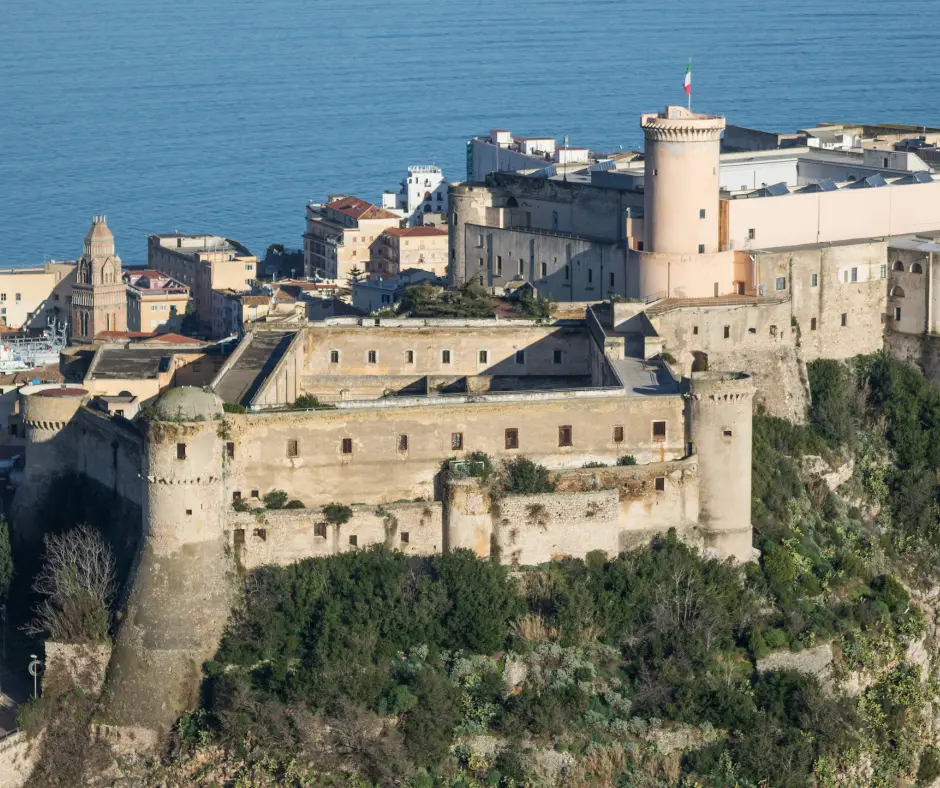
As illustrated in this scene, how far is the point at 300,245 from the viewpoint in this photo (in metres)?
117

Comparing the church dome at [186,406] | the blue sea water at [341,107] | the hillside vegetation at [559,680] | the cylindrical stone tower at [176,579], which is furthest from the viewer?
the blue sea water at [341,107]

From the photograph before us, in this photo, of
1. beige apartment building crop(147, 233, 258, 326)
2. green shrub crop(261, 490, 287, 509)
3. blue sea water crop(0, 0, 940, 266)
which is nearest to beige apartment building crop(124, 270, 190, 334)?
beige apartment building crop(147, 233, 258, 326)

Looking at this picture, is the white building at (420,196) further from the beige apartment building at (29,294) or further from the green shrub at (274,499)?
the green shrub at (274,499)

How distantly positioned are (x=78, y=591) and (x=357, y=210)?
2125 inches

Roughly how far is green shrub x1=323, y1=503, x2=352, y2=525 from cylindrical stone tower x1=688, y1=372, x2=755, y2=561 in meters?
6.81

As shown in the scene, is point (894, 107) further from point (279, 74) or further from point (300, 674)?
point (300, 674)

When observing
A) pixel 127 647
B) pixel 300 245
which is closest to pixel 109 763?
pixel 127 647

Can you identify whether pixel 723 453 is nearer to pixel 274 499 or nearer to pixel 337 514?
pixel 337 514

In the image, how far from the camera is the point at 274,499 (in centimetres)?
4284

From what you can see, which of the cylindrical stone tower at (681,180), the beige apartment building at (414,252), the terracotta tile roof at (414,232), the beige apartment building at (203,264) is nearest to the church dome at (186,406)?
the cylindrical stone tower at (681,180)

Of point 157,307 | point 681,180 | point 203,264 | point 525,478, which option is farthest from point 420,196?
point 525,478

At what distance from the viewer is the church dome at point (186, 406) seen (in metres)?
41.4

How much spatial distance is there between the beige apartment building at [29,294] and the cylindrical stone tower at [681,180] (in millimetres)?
44232

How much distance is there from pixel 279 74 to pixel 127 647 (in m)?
148
